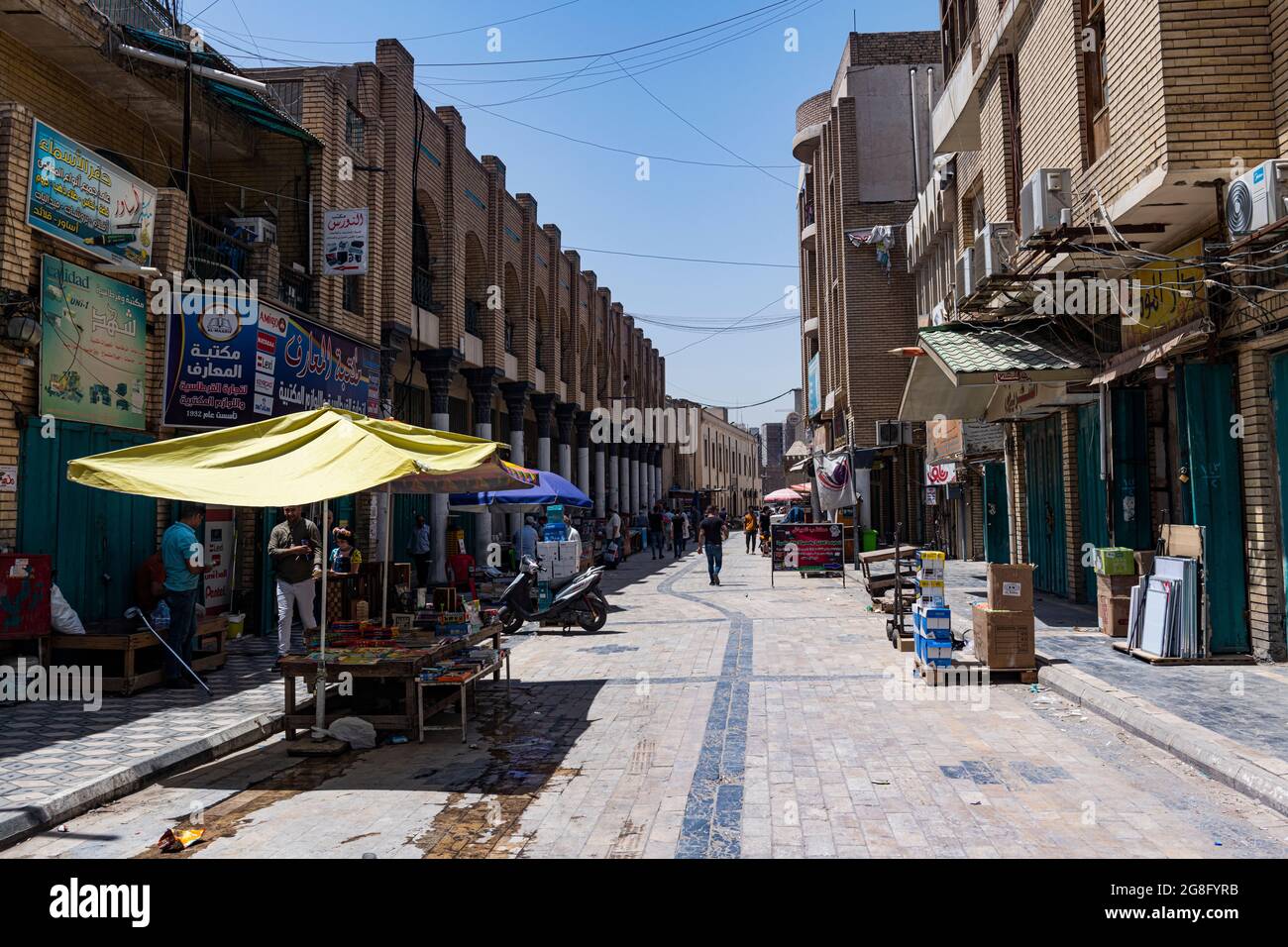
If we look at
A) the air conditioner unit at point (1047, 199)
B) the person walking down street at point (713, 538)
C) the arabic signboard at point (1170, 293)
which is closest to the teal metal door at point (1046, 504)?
the arabic signboard at point (1170, 293)

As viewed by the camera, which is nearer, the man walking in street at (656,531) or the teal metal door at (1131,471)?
the teal metal door at (1131,471)

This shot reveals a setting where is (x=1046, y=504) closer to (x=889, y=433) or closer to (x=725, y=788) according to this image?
(x=725, y=788)

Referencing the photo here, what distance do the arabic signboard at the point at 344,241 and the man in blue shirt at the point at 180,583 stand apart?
7.18 meters

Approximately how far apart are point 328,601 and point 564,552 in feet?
17.3

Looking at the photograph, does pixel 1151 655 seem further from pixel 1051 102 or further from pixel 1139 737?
pixel 1051 102

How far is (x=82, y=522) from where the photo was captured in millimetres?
10016

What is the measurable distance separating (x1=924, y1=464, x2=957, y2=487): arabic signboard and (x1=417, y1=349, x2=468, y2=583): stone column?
12.2 m

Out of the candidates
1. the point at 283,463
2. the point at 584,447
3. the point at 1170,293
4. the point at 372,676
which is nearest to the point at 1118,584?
the point at 1170,293

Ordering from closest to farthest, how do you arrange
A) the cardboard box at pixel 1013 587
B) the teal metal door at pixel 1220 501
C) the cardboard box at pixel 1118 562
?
1. the cardboard box at pixel 1013 587
2. the teal metal door at pixel 1220 501
3. the cardboard box at pixel 1118 562

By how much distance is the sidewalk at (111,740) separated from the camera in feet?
18.1

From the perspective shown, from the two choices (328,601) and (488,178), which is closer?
(328,601)

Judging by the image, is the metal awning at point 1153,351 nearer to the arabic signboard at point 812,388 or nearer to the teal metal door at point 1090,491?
the teal metal door at point 1090,491
